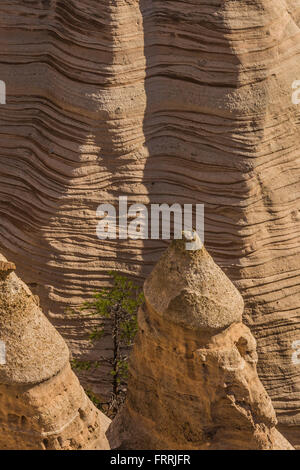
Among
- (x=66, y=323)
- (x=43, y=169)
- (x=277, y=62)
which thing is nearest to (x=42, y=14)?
(x=43, y=169)

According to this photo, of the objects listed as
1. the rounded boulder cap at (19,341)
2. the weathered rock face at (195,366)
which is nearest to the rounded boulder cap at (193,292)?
the weathered rock face at (195,366)

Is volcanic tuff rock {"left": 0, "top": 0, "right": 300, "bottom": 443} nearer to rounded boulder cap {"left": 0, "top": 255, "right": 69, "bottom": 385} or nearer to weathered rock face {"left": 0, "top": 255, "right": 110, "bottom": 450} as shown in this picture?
weathered rock face {"left": 0, "top": 255, "right": 110, "bottom": 450}

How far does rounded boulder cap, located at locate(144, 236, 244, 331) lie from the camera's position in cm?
1848

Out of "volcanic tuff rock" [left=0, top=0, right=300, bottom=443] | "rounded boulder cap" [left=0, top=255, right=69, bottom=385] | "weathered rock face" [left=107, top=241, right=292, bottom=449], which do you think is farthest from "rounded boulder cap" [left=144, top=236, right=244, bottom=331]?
"volcanic tuff rock" [left=0, top=0, right=300, bottom=443]

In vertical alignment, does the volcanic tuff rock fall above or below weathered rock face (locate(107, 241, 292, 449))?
above

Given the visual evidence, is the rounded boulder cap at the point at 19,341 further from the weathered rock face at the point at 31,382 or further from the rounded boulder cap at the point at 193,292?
the rounded boulder cap at the point at 193,292

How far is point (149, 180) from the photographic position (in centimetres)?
2700

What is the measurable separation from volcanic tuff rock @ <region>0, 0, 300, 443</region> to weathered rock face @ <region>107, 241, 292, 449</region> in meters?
7.13

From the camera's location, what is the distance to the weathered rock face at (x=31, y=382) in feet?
57.4

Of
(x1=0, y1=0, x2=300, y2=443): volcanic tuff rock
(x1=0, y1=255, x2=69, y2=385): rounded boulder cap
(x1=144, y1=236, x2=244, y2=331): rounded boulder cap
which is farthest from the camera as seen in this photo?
(x1=0, y1=0, x2=300, y2=443): volcanic tuff rock

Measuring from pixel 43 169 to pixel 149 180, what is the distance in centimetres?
271

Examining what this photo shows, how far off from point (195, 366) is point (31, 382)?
3105 millimetres

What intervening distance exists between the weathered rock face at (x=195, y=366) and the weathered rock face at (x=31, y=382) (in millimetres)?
1894

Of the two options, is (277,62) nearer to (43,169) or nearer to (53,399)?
(43,169)
